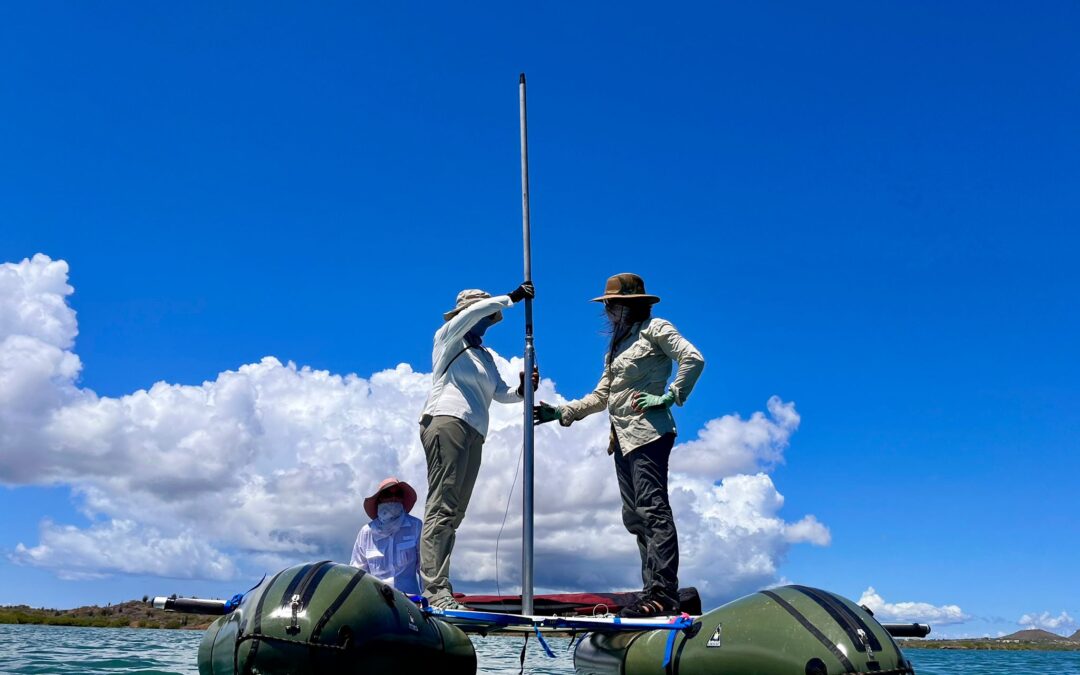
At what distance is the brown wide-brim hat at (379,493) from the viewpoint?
7.68 m

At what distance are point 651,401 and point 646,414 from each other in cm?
12

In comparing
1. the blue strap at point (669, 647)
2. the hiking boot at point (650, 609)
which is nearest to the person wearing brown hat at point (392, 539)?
the hiking boot at point (650, 609)

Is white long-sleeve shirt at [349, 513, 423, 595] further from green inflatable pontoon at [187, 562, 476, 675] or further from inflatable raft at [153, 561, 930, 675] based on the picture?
green inflatable pontoon at [187, 562, 476, 675]

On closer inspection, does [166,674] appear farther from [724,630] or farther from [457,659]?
[724,630]

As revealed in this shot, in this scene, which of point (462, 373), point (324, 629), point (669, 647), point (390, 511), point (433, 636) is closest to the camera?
point (324, 629)

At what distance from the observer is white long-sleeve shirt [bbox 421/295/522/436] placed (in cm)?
741

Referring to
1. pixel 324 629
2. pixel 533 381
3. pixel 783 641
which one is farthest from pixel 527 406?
pixel 783 641

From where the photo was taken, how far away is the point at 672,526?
6.71 metres

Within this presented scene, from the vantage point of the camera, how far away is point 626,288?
7.63 m

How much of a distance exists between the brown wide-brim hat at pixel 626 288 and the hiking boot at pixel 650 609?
245cm

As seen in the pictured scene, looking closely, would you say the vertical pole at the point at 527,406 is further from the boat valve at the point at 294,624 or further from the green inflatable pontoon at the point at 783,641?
the boat valve at the point at 294,624

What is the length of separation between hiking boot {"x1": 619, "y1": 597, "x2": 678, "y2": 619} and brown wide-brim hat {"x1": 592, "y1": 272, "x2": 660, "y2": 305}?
2453 mm

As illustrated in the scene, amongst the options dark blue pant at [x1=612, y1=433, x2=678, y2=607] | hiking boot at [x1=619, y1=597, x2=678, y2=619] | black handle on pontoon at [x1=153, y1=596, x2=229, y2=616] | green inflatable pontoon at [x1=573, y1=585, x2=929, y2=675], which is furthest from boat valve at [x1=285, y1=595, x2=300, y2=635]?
dark blue pant at [x1=612, y1=433, x2=678, y2=607]

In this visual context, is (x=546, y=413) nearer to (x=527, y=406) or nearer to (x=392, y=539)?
(x=527, y=406)
